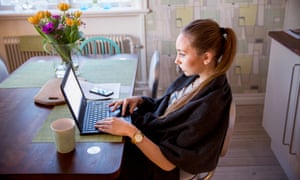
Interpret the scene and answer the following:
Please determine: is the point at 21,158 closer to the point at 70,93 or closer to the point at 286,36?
the point at 70,93

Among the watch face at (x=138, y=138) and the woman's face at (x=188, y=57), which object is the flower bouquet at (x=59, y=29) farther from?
the watch face at (x=138, y=138)

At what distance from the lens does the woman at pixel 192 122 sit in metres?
1.22

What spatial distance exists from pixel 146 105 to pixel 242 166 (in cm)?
103

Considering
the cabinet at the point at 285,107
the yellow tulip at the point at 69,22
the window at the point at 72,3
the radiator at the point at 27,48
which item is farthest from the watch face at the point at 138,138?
the window at the point at 72,3

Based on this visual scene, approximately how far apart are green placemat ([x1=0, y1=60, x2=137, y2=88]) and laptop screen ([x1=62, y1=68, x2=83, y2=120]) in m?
0.40

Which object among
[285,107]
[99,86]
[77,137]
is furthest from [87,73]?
[285,107]

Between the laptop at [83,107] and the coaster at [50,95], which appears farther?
the coaster at [50,95]

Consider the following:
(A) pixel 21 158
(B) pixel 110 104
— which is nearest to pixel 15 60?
(B) pixel 110 104

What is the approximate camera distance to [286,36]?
2.14m

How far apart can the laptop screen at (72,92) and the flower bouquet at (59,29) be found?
15.0 inches

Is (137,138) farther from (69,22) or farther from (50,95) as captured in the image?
(69,22)

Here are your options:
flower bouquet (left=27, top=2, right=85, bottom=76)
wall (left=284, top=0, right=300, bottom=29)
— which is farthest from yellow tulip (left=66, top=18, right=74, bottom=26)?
wall (left=284, top=0, right=300, bottom=29)

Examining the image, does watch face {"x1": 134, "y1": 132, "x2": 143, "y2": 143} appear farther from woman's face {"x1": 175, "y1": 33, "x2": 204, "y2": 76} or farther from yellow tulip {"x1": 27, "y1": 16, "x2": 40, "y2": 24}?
yellow tulip {"x1": 27, "y1": 16, "x2": 40, "y2": 24}

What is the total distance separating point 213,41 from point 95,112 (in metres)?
0.62
